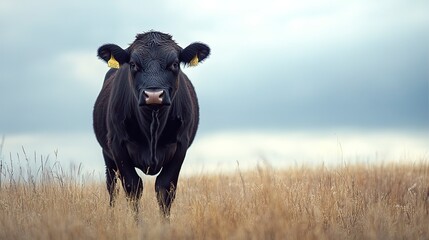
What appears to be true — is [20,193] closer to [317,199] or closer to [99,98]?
[99,98]

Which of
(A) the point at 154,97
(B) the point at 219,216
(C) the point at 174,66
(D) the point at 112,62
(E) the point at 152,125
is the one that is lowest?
(B) the point at 219,216

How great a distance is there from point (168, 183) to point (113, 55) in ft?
6.58

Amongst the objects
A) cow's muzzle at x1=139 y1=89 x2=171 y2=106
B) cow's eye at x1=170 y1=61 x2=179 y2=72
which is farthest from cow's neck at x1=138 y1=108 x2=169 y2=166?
cow's muzzle at x1=139 y1=89 x2=171 y2=106

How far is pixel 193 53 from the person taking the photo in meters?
9.81

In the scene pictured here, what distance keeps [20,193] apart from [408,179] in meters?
8.55

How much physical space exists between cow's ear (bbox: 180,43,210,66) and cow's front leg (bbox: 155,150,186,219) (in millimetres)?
1318

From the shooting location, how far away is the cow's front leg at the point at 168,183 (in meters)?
9.66

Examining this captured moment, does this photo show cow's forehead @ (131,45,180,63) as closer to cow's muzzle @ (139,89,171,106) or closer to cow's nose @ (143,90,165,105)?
cow's muzzle @ (139,89,171,106)

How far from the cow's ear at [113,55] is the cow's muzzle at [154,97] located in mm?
1170

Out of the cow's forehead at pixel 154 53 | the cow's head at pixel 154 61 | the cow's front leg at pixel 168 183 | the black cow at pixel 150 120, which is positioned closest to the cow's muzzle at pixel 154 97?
the cow's head at pixel 154 61

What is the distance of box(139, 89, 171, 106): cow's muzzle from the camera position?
337 inches

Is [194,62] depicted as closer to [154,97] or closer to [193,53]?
[193,53]

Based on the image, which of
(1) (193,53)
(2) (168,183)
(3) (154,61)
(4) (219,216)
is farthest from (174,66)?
(4) (219,216)

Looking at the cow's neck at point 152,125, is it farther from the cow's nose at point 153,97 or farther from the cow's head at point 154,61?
the cow's nose at point 153,97
